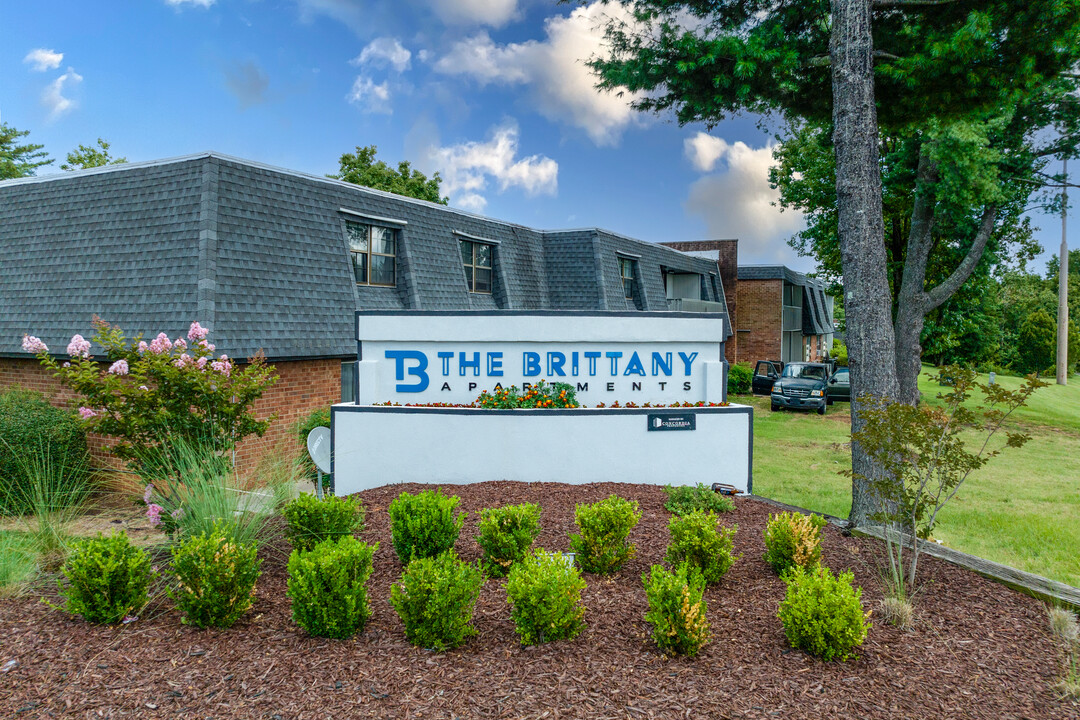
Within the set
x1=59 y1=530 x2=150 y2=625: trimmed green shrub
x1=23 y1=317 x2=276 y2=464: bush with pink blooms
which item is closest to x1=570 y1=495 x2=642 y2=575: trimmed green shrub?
x1=59 y1=530 x2=150 y2=625: trimmed green shrub

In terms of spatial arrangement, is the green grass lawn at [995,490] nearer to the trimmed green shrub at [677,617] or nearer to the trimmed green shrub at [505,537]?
the trimmed green shrub at [677,617]

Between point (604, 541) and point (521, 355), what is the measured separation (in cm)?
473

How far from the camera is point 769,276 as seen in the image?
3503cm

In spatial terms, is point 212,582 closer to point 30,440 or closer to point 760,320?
point 30,440

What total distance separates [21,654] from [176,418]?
3.60 metres

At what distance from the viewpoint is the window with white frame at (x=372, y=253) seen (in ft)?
50.3

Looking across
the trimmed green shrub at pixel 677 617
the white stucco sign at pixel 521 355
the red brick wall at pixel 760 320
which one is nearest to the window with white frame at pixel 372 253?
the white stucco sign at pixel 521 355

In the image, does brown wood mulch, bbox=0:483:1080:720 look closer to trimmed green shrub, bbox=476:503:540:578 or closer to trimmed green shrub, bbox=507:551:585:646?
trimmed green shrub, bbox=507:551:585:646

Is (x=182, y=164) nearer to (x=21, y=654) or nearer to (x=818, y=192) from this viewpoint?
(x=21, y=654)

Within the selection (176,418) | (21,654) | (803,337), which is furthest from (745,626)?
(803,337)

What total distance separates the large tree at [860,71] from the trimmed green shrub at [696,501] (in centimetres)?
175

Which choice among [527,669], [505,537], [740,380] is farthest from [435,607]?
[740,380]

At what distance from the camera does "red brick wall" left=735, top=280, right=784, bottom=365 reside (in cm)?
3475

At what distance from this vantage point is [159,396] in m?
7.37
